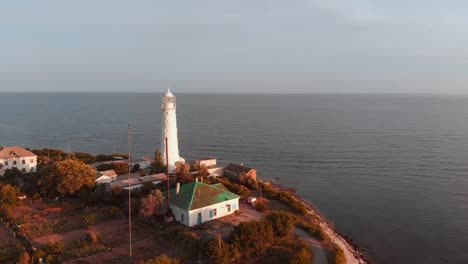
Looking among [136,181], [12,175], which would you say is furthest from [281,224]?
[12,175]

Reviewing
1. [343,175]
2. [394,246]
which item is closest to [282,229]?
[394,246]

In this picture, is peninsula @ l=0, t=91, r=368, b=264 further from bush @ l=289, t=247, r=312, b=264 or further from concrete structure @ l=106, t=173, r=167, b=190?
concrete structure @ l=106, t=173, r=167, b=190

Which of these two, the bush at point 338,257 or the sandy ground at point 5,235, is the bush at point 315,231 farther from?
the sandy ground at point 5,235

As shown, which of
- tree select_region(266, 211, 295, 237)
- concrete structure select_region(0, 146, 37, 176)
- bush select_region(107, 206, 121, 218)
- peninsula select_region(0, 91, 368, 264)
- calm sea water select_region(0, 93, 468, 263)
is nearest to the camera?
peninsula select_region(0, 91, 368, 264)

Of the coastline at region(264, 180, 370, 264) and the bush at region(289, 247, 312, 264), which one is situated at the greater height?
the bush at region(289, 247, 312, 264)

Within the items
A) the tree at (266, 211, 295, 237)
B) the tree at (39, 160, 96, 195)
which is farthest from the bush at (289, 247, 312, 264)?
the tree at (39, 160, 96, 195)

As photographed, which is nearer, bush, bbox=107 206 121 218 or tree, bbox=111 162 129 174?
bush, bbox=107 206 121 218

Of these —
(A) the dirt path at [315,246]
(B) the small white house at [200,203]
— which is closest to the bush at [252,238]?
(A) the dirt path at [315,246]
